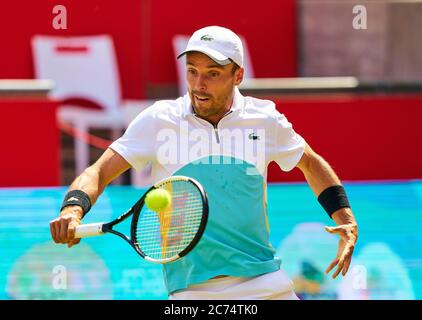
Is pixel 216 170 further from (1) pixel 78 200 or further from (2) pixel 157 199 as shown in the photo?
(1) pixel 78 200

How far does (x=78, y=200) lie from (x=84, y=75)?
→ 9.05m

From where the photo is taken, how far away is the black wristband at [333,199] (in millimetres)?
4590

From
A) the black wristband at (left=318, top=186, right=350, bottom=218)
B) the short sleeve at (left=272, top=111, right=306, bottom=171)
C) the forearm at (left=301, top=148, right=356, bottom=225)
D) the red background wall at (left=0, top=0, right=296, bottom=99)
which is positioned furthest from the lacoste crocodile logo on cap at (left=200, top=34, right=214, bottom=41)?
the red background wall at (left=0, top=0, right=296, bottom=99)

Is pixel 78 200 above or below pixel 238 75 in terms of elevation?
below

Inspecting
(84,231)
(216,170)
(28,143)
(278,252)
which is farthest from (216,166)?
(28,143)

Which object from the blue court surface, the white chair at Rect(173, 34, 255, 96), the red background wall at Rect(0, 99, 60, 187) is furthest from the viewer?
the white chair at Rect(173, 34, 255, 96)

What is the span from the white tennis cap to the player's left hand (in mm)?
722

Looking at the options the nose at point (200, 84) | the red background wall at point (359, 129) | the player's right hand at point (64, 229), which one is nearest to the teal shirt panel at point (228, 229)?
the nose at point (200, 84)

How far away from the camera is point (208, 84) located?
434cm

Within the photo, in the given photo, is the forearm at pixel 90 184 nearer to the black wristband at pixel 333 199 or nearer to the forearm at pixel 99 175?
the forearm at pixel 99 175

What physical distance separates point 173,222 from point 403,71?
9.49 m

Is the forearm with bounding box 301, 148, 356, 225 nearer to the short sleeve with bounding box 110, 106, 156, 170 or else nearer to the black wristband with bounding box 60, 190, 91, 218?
the short sleeve with bounding box 110, 106, 156, 170

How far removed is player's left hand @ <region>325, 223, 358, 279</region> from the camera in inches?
172
